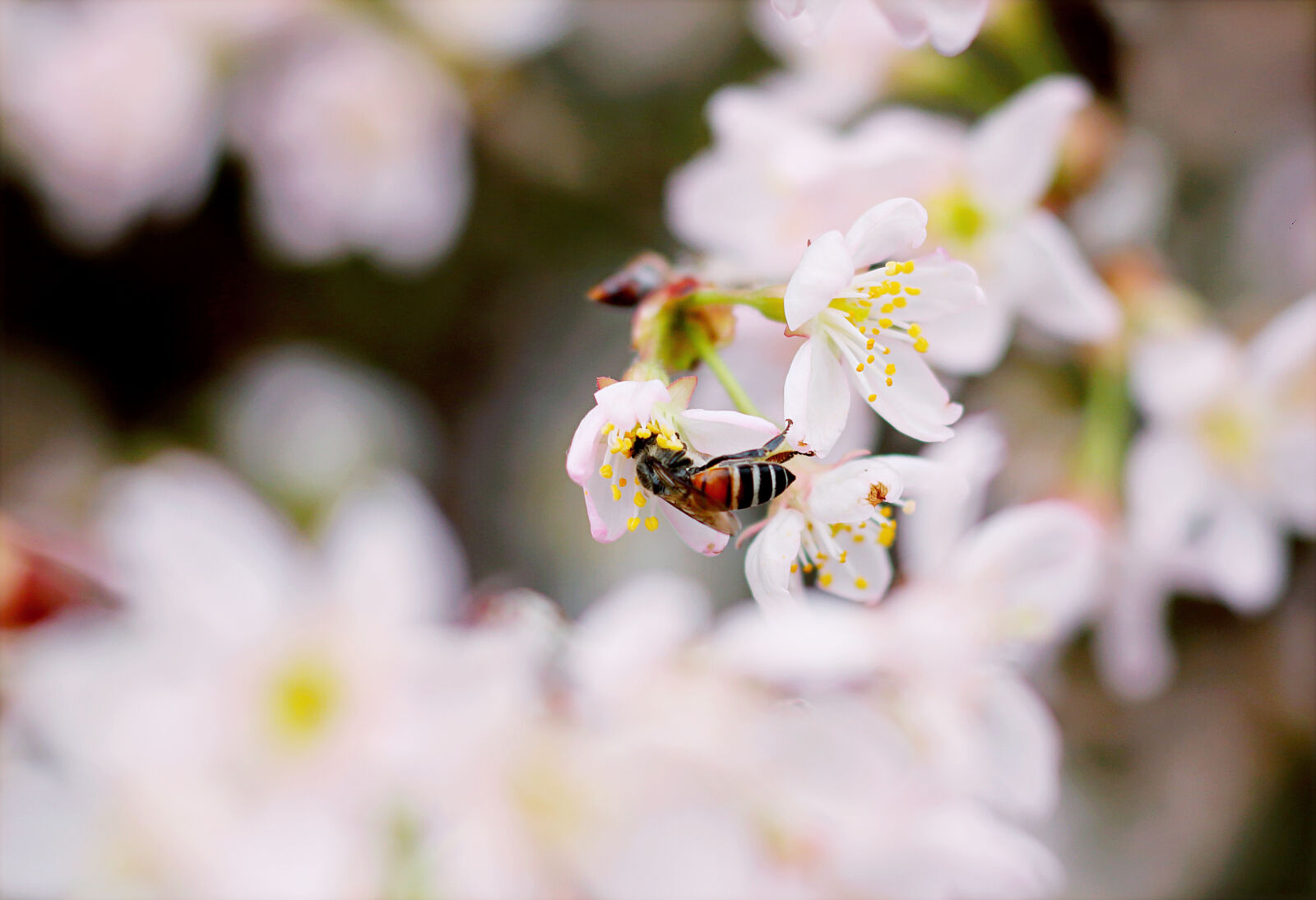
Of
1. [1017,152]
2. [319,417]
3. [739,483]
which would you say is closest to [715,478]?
[739,483]

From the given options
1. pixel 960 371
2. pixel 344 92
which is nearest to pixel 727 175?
pixel 960 371

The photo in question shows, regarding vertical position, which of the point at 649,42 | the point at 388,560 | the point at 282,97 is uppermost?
the point at 649,42

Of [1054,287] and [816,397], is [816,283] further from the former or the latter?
[1054,287]

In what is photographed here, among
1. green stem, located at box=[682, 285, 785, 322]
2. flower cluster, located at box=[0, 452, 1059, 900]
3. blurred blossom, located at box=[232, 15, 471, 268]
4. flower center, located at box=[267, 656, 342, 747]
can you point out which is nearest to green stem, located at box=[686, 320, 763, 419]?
green stem, located at box=[682, 285, 785, 322]

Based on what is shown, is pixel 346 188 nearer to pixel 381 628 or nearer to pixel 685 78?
pixel 685 78

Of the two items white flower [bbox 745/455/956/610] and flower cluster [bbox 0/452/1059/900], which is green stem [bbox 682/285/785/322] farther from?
flower cluster [bbox 0/452/1059/900]

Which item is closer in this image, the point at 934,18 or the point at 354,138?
the point at 934,18

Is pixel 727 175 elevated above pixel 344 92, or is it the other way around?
pixel 344 92
